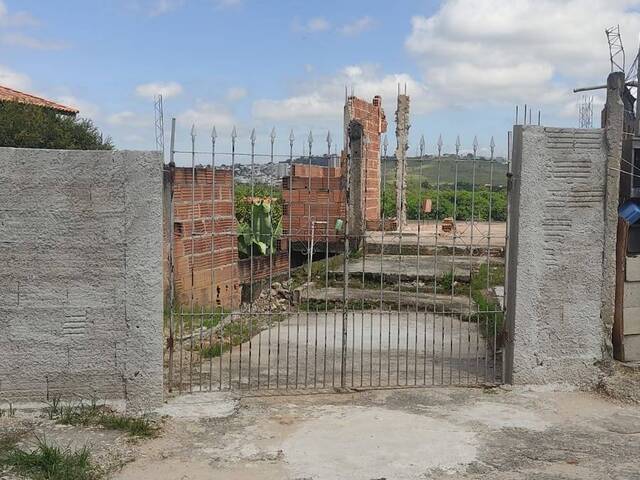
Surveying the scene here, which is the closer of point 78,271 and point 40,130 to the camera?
point 78,271

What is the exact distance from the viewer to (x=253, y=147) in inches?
225

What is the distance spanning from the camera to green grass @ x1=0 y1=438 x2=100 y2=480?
164 inches

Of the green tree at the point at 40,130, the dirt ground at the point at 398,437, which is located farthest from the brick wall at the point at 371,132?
the dirt ground at the point at 398,437

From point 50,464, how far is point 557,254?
169 inches

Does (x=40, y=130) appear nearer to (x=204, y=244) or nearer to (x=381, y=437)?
(x=204, y=244)

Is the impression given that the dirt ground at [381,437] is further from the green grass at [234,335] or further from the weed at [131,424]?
the green grass at [234,335]

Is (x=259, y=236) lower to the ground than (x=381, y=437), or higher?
higher

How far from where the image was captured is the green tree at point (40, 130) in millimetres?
14750

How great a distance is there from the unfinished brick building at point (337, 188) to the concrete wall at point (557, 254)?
2.45 m

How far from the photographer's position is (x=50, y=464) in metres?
4.26

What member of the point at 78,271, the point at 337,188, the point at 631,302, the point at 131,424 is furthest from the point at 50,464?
the point at 337,188

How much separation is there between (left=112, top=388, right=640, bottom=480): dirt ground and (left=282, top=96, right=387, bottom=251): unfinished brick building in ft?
9.26

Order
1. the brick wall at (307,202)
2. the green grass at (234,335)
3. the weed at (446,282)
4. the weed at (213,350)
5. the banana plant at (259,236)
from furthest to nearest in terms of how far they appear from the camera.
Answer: the brick wall at (307,202), the weed at (446,282), the banana plant at (259,236), the weed at (213,350), the green grass at (234,335)

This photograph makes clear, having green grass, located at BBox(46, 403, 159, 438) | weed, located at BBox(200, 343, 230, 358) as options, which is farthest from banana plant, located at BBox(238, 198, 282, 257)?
green grass, located at BBox(46, 403, 159, 438)
